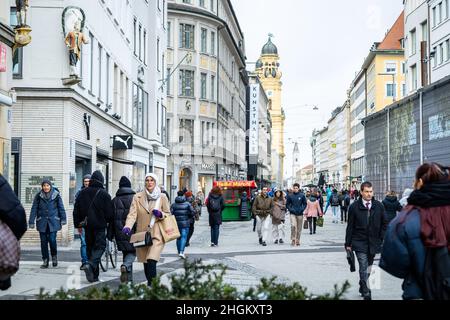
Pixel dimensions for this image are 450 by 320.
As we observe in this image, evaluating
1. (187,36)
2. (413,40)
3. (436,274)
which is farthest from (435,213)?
(187,36)

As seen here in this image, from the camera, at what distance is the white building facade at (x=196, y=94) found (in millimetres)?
53719

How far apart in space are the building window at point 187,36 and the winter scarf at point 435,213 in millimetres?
49845

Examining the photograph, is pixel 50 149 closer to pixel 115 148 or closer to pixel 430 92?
pixel 115 148

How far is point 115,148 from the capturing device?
28.5m

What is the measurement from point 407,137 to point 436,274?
14279 mm

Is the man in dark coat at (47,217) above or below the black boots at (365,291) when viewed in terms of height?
above

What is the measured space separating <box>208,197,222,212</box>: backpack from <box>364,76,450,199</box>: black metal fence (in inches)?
201

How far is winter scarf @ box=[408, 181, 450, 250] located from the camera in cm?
568

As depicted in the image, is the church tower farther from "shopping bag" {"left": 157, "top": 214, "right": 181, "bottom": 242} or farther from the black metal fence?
"shopping bag" {"left": 157, "top": 214, "right": 181, "bottom": 242}

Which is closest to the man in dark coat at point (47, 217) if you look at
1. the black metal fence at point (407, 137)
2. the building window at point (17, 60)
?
the building window at point (17, 60)

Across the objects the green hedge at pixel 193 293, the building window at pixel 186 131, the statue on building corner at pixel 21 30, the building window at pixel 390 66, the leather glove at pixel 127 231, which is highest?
the building window at pixel 390 66

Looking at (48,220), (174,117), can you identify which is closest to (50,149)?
(48,220)

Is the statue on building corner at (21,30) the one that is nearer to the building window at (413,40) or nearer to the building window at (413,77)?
the building window at (413,40)
